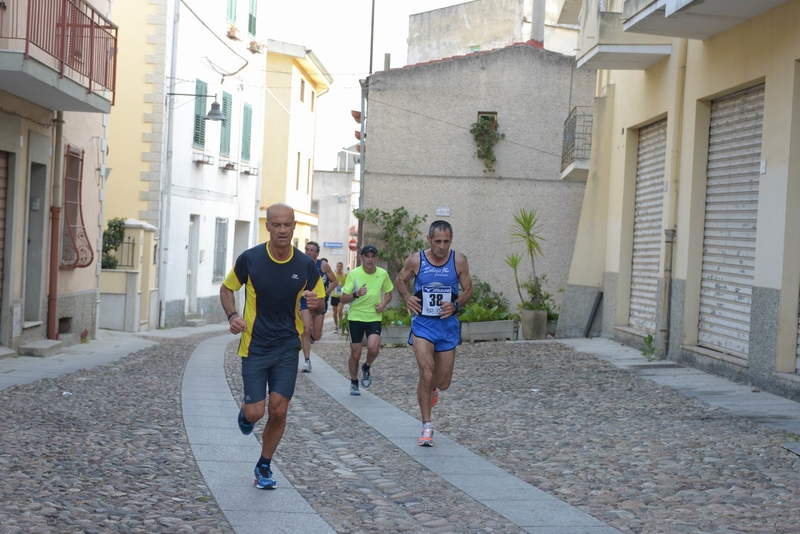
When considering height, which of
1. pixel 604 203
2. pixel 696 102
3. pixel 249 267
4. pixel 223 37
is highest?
pixel 223 37

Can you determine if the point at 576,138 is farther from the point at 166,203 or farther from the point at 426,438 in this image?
the point at 426,438

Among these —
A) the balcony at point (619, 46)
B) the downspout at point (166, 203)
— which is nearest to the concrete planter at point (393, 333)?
the balcony at point (619, 46)

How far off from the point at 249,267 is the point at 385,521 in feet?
5.90

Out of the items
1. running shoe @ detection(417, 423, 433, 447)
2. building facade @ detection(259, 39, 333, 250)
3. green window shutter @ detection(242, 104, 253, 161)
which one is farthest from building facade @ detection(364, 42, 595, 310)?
building facade @ detection(259, 39, 333, 250)

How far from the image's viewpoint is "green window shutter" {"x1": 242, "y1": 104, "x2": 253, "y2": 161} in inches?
1200

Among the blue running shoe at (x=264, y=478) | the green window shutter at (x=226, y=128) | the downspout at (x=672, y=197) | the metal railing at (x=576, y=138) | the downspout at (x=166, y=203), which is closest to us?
the blue running shoe at (x=264, y=478)

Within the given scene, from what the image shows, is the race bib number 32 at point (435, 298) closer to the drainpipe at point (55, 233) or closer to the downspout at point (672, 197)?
the downspout at point (672, 197)

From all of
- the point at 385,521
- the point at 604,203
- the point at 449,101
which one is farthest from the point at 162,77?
the point at 385,521

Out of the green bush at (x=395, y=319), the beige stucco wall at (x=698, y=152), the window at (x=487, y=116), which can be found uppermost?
the window at (x=487, y=116)

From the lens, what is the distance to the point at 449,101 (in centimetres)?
2248

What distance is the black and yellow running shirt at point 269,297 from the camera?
609 centimetres

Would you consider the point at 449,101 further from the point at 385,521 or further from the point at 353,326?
the point at 385,521

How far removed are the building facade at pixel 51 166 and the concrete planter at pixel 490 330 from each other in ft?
22.9

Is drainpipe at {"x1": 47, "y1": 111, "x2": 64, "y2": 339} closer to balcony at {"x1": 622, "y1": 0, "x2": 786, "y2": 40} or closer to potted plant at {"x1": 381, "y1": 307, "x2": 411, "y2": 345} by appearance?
potted plant at {"x1": 381, "y1": 307, "x2": 411, "y2": 345}
